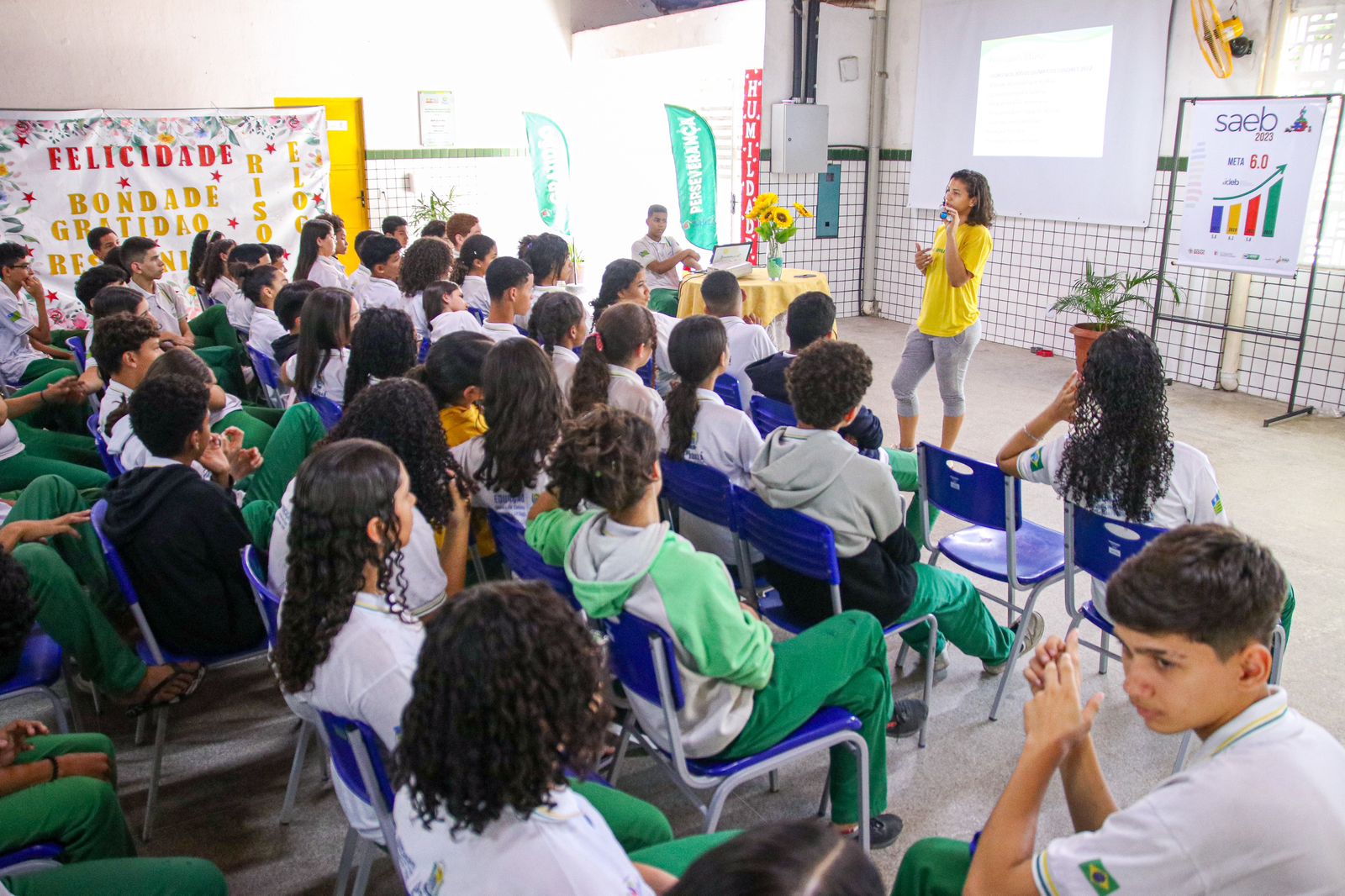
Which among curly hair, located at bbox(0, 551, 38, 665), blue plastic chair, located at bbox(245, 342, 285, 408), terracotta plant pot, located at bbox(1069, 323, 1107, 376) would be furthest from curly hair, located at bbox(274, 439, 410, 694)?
terracotta plant pot, located at bbox(1069, 323, 1107, 376)

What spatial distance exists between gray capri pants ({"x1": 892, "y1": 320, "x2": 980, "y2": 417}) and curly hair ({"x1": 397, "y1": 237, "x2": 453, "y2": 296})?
98.4 inches

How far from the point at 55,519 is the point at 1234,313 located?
6.50 metres

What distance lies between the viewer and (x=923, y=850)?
5.21 feet

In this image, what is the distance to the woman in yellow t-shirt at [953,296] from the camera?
16.2 feet

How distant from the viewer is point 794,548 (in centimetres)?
254

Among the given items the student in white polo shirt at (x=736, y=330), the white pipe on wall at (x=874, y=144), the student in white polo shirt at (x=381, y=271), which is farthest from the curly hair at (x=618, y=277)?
the white pipe on wall at (x=874, y=144)

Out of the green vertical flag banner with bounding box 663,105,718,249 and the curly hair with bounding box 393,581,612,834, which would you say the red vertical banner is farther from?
the curly hair with bounding box 393,581,612,834

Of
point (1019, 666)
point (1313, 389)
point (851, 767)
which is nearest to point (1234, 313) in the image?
point (1313, 389)

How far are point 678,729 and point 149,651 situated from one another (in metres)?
1.55

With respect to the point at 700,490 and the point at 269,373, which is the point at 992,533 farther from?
the point at 269,373

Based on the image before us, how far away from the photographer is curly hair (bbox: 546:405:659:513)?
1980 mm

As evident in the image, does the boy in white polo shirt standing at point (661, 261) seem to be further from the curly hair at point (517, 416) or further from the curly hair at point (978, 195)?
the curly hair at point (517, 416)

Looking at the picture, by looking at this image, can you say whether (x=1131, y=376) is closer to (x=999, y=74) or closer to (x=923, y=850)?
(x=923, y=850)

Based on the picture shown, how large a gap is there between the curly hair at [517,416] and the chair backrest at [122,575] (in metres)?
0.90
